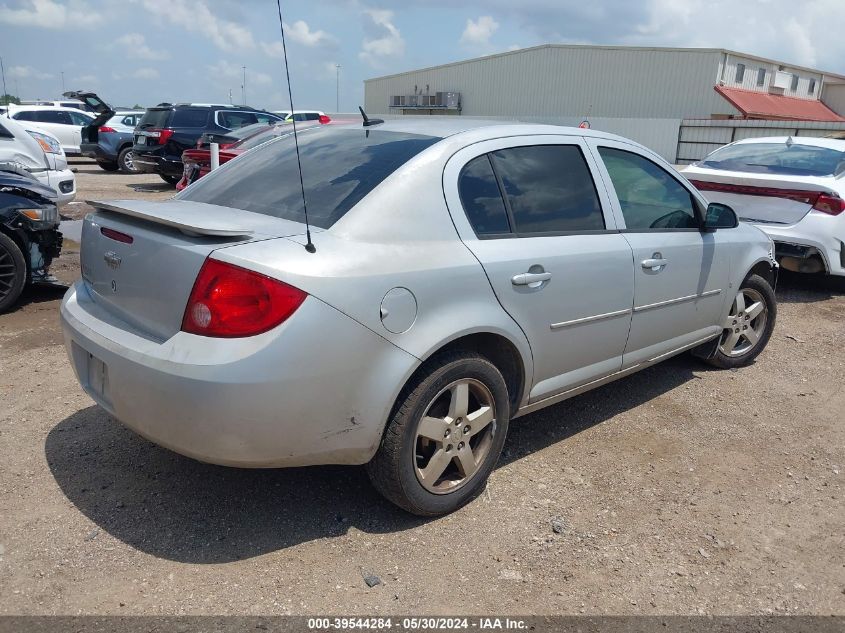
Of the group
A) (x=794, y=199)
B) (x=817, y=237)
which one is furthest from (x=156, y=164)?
(x=817, y=237)

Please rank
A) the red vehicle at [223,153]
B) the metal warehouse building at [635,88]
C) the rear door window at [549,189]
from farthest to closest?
the metal warehouse building at [635,88] < the red vehicle at [223,153] < the rear door window at [549,189]

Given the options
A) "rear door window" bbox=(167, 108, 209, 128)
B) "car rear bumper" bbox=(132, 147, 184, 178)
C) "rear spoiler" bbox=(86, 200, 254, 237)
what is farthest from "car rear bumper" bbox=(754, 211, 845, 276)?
"rear door window" bbox=(167, 108, 209, 128)

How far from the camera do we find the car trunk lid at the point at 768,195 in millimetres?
6949

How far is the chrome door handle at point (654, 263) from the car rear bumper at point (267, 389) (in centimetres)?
175

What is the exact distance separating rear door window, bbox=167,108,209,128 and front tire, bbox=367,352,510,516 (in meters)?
14.8

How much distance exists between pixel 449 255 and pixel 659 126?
2484 cm

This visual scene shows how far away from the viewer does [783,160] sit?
7.81 m

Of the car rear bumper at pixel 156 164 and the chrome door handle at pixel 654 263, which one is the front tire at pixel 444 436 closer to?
the chrome door handle at pixel 654 263

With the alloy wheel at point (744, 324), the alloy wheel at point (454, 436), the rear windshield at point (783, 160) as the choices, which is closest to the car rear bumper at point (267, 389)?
the alloy wheel at point (454, 436)

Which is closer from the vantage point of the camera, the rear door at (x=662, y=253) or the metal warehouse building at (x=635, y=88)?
the rear door at (x=662, y=253)

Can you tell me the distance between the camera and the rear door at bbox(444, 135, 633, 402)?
317cm

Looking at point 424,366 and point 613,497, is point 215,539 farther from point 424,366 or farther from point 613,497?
point 613,497

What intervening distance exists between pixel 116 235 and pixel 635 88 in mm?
Result: 38501

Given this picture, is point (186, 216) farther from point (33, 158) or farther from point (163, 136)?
point (163, 136)
